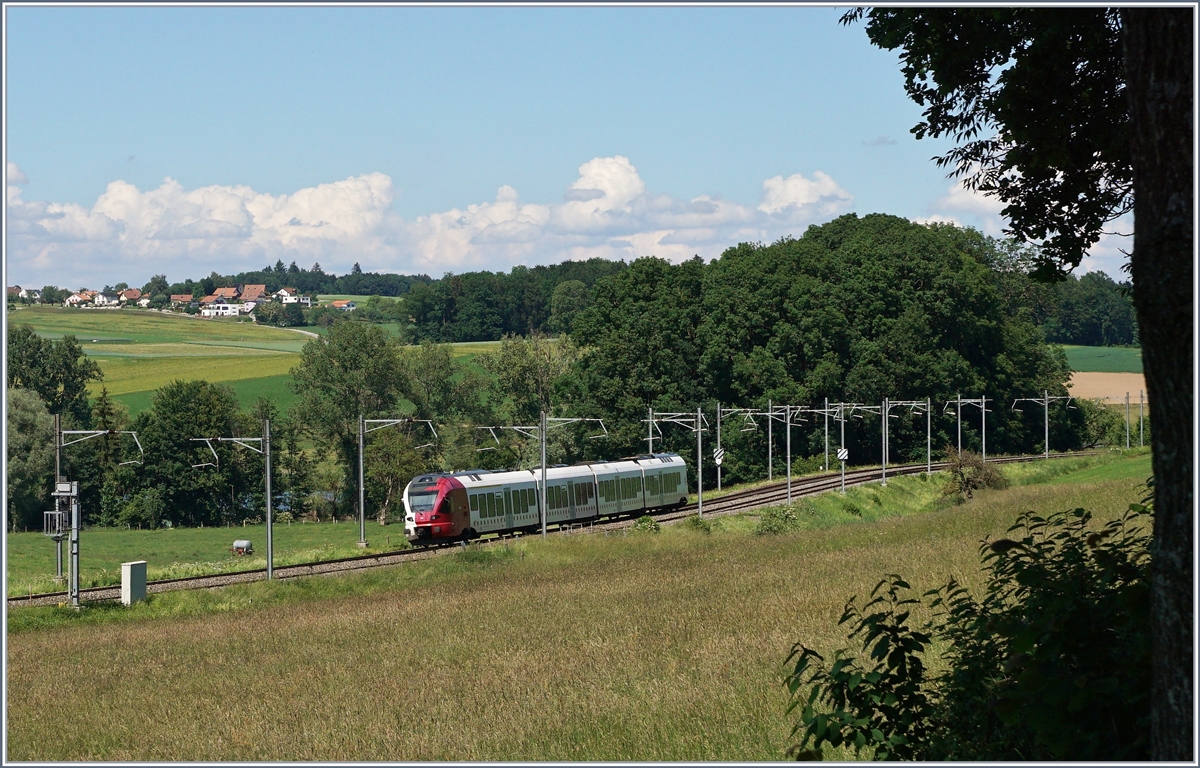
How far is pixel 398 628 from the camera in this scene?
2039 cm

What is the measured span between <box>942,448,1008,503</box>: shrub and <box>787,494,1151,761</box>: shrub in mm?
46367

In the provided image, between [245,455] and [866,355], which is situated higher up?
[866,355]

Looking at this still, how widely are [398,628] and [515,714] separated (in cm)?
937

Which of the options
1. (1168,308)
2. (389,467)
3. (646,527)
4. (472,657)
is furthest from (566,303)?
(1168,308)

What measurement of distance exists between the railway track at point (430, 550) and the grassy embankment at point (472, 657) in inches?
95.3

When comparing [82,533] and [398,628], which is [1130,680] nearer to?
[398,628]

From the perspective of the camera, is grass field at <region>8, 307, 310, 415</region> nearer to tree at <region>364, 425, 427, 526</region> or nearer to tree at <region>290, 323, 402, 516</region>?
tree at <region>290, 323, 402, 516</region>

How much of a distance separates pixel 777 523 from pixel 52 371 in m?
66.5

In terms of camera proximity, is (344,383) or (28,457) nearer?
(28,457)

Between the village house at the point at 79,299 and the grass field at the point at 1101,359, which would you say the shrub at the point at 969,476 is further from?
the village house at the point at 79,299

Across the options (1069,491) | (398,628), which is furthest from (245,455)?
(398,628)

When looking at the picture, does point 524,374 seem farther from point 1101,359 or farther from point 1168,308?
point 1168,308

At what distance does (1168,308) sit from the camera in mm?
4973

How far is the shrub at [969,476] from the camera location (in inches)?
2080
